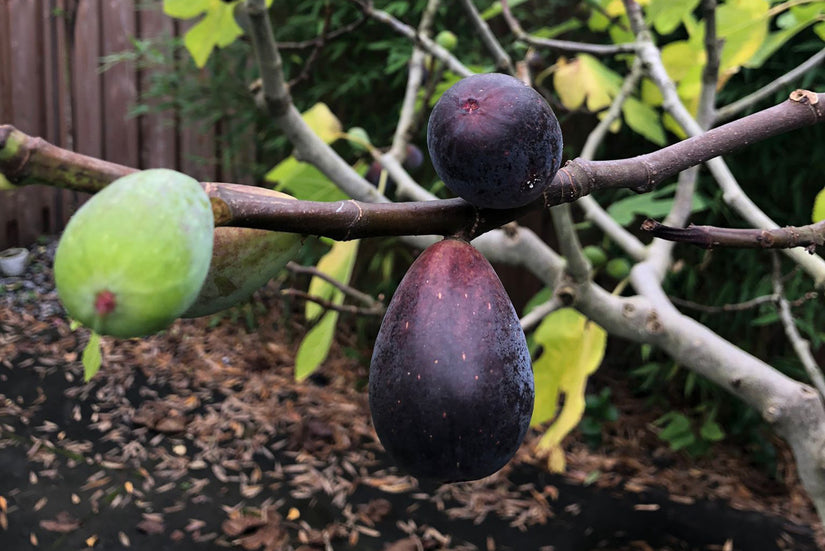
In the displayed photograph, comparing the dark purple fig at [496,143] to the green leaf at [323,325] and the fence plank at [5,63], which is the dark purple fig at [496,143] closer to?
the green leaf at [323,325]

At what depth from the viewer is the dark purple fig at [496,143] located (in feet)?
0.84

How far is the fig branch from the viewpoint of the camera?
19 centimetres

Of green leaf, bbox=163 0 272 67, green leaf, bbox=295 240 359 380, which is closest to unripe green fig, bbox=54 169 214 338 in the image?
green leaf, bbox=295 240 359 380

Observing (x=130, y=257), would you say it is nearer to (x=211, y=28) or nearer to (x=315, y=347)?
(x=315, y=347)

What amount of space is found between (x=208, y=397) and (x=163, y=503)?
2.86 feet

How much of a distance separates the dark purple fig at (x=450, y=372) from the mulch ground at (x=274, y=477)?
63.3 inches

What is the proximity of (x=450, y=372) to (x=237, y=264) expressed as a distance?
101 millimetres

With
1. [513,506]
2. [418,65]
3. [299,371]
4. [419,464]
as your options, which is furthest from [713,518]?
[419,464]

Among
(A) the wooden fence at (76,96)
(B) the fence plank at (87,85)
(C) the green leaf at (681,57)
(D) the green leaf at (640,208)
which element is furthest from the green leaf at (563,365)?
(B) the fence plank at (87,85)

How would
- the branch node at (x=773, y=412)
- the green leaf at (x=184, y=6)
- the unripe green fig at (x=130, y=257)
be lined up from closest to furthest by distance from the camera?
the unripe green fig at (x=130, y=257) → the branch node at (x=773, y=412) → the green leaf at (x=184, y=6)

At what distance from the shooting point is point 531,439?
10.4ft

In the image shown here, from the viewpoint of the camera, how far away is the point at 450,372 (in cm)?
26

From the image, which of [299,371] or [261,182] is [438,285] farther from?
[261,182]

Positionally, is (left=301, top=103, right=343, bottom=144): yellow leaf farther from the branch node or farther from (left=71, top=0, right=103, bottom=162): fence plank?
(left=71, top=0, right=103, bottom=162): fence plank
